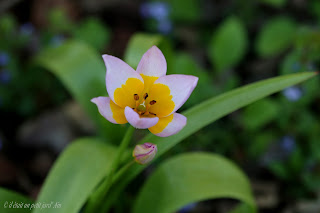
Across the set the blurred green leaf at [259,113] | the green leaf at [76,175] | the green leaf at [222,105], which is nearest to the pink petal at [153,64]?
the green leaf at [222,105]

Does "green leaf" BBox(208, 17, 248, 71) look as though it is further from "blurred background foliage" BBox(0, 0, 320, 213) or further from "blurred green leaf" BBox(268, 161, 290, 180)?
"blurred green leaf" BBox(268, 161, 290, 180)

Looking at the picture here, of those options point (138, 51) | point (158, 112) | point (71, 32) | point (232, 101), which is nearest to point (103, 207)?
point (158, 112)


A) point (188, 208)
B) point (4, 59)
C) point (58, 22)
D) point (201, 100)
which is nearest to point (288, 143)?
point (201, 100)

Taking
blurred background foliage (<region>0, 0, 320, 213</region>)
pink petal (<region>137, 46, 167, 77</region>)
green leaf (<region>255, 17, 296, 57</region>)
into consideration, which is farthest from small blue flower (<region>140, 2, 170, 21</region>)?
pink petal (<region>137, 46, 167, 77</region>)

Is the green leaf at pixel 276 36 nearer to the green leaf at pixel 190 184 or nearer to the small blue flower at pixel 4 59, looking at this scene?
the green leaf at pixel 190 184

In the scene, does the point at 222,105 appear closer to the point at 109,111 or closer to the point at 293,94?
the point at 109,111

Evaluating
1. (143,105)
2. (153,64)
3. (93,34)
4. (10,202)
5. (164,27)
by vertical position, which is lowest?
(10,202)
